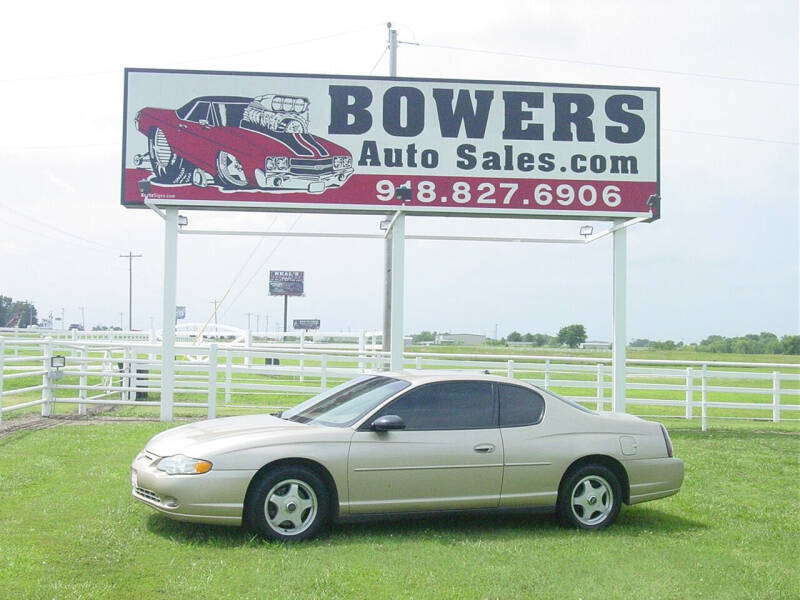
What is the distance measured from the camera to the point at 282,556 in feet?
21.2

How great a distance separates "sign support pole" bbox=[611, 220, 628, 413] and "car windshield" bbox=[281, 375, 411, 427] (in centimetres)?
779

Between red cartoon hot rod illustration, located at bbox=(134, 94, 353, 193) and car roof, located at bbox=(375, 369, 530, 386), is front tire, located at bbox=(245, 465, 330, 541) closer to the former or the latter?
car roof, located at bbox=(375, 369, 530, 386)

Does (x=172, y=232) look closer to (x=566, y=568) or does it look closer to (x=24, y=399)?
(x=24, y=399)

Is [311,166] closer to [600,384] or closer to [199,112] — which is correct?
[199,112]

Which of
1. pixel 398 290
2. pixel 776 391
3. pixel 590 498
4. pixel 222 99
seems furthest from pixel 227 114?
pixel 776 391

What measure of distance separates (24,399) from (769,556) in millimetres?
16830

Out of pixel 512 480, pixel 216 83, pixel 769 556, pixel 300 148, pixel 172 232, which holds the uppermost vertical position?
pixel 216 83

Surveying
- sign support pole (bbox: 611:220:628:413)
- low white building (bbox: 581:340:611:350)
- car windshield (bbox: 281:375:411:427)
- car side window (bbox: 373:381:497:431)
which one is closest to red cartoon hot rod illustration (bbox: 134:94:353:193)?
sign support pole (bbox: 611:220:628:413)

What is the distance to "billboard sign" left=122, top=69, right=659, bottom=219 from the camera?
14.8m

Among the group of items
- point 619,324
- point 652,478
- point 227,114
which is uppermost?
point 227,114

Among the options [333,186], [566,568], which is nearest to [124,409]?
[333,186]

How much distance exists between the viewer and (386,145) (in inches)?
591

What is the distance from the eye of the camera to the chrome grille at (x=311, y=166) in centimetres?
1482

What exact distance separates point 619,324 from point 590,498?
311 inches
